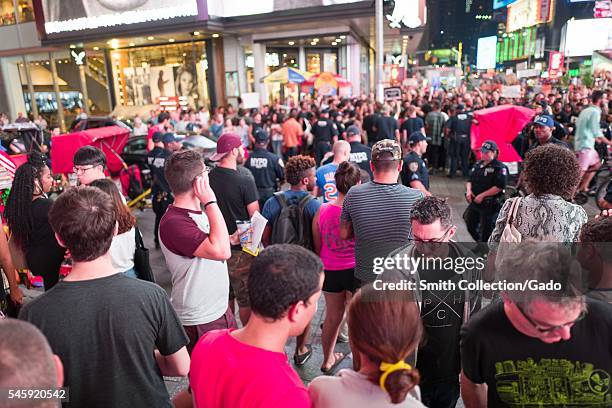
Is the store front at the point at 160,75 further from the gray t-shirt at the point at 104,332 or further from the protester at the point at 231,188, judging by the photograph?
the gray t-shirt at the point at 104,332

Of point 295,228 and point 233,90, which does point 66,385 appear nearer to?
point 295,228

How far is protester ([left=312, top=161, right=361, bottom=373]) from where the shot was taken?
12.6 ft

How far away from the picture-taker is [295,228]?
13.0 feet

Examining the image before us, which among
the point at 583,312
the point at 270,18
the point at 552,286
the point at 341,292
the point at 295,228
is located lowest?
the point at 341,292

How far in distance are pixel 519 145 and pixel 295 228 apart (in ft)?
27.5

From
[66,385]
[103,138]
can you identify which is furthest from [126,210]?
[103,138]

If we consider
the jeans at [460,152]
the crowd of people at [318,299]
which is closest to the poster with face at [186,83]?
the jeans at [460,152]

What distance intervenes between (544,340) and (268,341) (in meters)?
1.05

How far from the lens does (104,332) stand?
1.85m

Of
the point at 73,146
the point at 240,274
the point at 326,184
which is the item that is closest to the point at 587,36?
the point at 326,184

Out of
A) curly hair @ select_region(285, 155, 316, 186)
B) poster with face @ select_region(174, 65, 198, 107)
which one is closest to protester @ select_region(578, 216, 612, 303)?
curly hair @ select_region(285, 155, 316, 186)

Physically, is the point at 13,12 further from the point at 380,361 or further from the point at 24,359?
the point at 380,361

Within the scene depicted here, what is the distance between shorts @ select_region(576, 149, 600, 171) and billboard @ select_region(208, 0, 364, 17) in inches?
487

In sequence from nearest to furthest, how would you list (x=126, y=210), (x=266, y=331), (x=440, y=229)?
(x=266, y=331) < (x=440, y=229) < (x=126, y=210)
